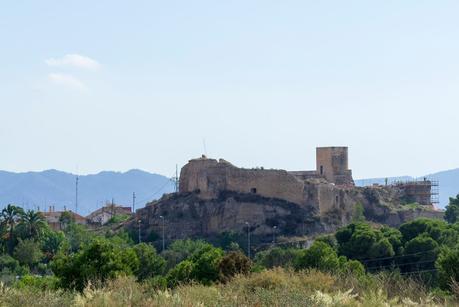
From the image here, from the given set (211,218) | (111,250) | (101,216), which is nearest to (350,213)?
(211,218)

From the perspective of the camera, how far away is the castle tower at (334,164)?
323 ft

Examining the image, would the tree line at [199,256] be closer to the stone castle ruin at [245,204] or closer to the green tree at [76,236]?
the green tree at [76,236]

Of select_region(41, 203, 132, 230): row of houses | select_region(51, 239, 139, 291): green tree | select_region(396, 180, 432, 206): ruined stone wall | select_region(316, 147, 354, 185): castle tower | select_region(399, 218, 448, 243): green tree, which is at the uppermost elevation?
select_region(316, 147, 354, 185): castle tower

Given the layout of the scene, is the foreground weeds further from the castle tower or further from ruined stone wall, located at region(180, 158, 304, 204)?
the castle tower

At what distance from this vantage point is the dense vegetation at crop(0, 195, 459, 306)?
21.5 m

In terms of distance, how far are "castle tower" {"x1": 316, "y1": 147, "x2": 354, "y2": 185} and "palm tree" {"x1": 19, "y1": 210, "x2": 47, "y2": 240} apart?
31.1 m

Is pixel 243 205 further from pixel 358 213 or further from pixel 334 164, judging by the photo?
pixel 334 164

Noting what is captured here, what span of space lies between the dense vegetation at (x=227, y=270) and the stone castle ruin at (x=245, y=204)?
12.2 feet

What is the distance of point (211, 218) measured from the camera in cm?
8106

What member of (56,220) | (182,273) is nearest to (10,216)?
(56,220)

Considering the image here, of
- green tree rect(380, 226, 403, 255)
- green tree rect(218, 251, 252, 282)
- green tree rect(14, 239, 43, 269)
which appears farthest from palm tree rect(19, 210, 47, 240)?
green tree rect(218, 251, 252, 282)

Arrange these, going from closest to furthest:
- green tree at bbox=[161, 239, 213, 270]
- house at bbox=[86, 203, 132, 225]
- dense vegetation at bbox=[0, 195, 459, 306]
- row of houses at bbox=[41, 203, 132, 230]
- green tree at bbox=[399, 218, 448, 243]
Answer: dense vegetation at bbox=[0, 195, 459, 306] < green tree at bbox=[399, 218, 448, 243] < green tree at bbox=[161, 239, 213, 270] < row of houses at bbox=[41, 203, 132, 230] < house at bbox=[86, 203, 132, 225]

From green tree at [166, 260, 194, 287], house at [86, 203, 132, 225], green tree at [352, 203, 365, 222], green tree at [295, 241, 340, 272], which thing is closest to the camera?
green tree at [166, 260, 194, 287]

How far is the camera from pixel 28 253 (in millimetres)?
69500
